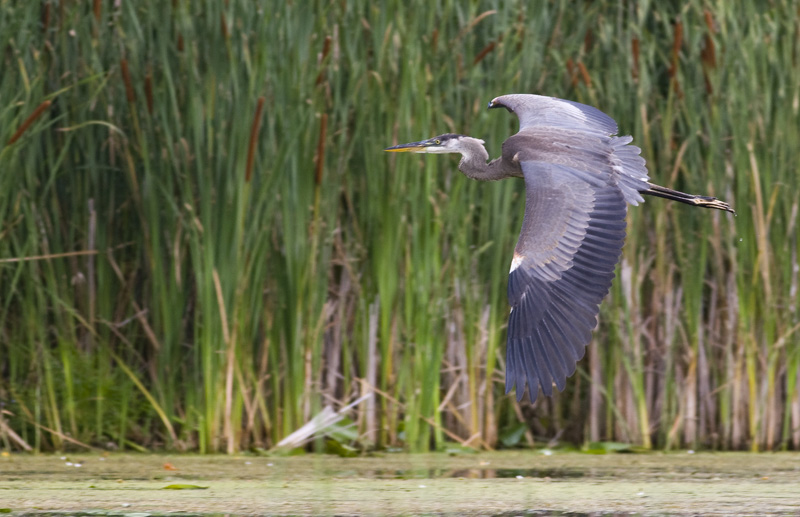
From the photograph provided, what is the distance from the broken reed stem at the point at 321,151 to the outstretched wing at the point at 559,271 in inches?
36.7

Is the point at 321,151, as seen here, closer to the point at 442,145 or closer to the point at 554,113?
the point at 442,145

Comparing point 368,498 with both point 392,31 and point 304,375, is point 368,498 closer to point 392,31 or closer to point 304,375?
point 304,375

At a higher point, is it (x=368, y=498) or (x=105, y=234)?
(x=105, y=234)

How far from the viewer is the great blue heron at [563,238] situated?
348 cm

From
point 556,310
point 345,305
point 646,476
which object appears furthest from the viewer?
point 345,305

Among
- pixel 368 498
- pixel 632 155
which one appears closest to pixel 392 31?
pixel 632 155

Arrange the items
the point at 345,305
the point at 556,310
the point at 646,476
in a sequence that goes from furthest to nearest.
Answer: the point at 345,305 → the point at 646,476 → the point at 556,310

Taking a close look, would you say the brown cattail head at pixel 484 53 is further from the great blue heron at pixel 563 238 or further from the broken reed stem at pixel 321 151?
the broken reed stem at pixel 321 151

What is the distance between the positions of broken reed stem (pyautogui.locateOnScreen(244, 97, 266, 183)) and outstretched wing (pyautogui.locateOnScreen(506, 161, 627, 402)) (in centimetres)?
113

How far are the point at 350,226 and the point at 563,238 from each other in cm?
137

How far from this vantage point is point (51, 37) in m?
4.88

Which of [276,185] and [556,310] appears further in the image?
[276,185]

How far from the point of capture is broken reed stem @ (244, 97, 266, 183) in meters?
4.46

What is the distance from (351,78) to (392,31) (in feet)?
0.91
